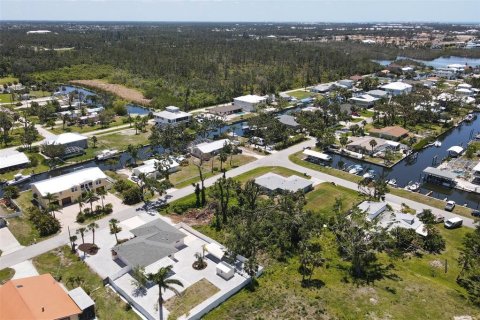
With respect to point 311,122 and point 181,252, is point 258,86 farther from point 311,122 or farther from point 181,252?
point 181,252

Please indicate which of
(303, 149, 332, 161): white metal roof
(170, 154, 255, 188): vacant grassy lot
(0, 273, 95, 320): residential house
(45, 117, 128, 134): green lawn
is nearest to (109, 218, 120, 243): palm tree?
(0, 273, 95, 320): residential house

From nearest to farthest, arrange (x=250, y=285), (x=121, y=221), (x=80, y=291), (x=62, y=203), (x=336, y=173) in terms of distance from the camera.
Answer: (x=80, y=291), (x=250, y=285), (x=121, y=221), (x=62, y=203), (x=336, y=173)

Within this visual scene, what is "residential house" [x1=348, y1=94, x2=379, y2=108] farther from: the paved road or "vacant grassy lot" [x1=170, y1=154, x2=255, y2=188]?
"vacant grassy lot" [x1=170, y1=154, x2=255, y2=188]

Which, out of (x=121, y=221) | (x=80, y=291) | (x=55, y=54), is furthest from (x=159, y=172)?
(x=55, y=54)

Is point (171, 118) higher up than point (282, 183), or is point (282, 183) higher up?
point (171, 118)

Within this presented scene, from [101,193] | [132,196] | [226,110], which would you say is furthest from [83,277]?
[226,110]

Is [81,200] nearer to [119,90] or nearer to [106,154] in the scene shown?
[106,154]
